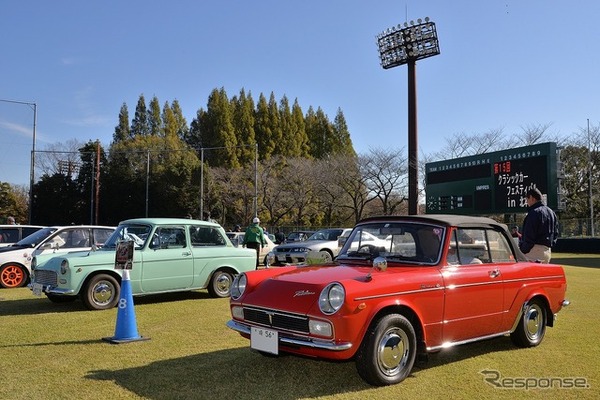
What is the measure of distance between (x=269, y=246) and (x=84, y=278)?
10585 mm

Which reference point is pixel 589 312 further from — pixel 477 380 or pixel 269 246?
pixel 269 246

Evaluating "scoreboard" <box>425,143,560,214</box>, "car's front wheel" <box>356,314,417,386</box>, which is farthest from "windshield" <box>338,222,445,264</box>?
"scoreboard" <box>425,143,560,214</box>

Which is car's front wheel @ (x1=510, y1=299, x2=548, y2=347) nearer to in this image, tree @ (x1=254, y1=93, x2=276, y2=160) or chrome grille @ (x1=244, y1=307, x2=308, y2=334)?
chrome grille @ (x1=244, y1=307, x2=308, y2=334)

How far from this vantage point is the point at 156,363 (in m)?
5.60

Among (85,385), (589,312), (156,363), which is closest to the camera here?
(85,385)

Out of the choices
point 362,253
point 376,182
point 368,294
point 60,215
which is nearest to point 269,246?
point 362,253

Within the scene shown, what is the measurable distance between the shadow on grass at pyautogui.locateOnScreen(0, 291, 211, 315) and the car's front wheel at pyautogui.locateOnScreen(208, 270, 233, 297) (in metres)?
0.31

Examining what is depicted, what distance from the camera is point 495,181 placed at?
2680 centimetres

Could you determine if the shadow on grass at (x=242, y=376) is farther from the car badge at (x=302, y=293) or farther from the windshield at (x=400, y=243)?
the windshield at (x=400, y=243)

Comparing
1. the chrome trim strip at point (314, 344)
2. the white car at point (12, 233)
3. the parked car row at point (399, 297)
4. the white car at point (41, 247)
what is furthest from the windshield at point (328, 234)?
the chrome trim strip at point (314, 344)

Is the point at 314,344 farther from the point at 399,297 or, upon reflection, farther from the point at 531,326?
the point at 531,326

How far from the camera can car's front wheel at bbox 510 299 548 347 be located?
6.17 meters

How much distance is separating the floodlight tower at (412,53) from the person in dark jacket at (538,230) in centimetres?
2443

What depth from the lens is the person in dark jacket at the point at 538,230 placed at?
25.6 feet
